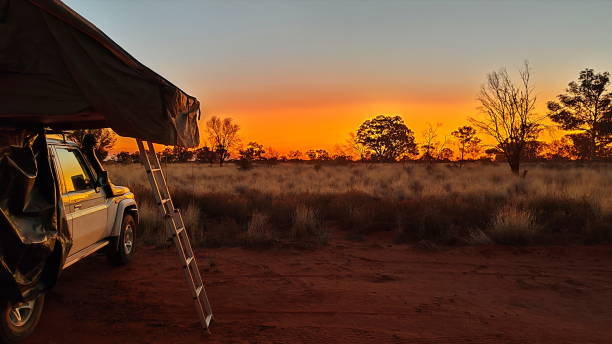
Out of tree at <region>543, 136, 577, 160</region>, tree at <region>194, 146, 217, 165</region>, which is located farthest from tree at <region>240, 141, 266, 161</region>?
tree at <region>543, 136, 577, 160</region>

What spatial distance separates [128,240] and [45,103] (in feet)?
15.2

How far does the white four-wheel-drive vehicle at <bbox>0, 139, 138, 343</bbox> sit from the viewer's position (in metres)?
3.93

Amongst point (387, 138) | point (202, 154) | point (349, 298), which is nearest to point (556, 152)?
point (387, 138)

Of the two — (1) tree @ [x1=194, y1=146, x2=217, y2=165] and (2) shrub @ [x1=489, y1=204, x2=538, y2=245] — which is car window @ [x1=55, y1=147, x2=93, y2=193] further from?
(1) tree @ [x1=194, y1=146, x2=217, y2=165]

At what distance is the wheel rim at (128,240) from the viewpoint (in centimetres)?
718

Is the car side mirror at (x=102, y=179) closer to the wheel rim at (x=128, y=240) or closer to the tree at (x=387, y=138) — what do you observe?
the wheel rim at (x=128, y=240)

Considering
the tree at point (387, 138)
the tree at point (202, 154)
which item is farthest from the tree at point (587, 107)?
the tree at point (202, 154)

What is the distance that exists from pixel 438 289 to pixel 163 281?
4.47 meters

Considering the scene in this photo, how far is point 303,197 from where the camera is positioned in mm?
13859

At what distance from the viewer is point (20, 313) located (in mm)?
3977

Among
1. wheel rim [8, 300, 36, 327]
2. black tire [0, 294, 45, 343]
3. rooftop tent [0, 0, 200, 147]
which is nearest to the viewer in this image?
rooftop tent [0, 0, 200, 147]

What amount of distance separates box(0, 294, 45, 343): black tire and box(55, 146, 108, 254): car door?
964mm

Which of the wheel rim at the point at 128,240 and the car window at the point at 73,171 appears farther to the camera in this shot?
Result: the wheel rim at the point at 128,240

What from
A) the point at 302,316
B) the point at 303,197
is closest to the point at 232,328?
the point at 302,316
